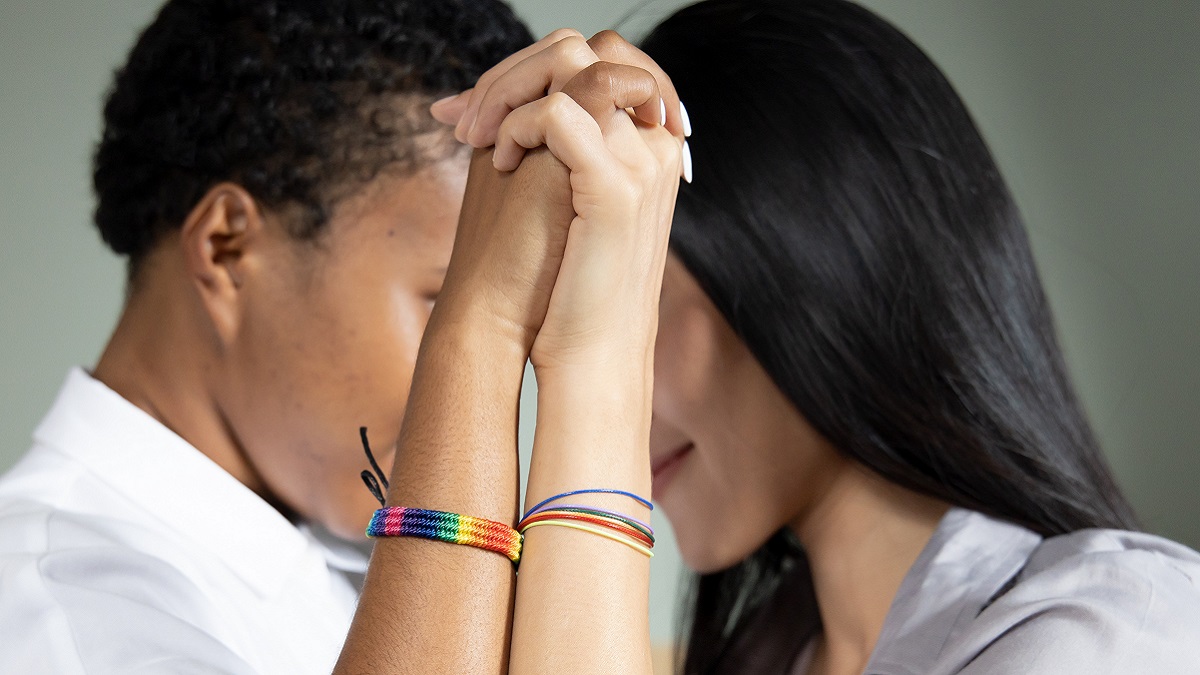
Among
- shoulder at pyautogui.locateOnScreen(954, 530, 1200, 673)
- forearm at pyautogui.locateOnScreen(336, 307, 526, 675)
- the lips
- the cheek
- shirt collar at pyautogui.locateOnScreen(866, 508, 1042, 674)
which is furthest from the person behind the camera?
the lips

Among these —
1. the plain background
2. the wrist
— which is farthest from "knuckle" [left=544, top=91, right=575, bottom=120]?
the plain background

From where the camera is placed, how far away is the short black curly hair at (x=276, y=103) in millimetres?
870

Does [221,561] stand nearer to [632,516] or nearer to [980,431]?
[632,516]

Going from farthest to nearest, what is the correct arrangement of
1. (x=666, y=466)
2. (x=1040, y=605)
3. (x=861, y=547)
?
(x=666, y=466)
(x=861, y=547)
(x=1040, y=605)

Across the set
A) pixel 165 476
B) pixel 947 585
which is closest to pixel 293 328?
pixel 165 476

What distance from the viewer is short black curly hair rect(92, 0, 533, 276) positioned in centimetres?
87

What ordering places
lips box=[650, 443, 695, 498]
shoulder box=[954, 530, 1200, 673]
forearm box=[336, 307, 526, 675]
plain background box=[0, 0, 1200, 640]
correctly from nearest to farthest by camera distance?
forearm box=[336, 307, 526, 675] → shoulder box=[954, 530, 1200, 673] → lips box=[650, 443, 695, 498] → plain background box=[0, 0, 1200, 640]

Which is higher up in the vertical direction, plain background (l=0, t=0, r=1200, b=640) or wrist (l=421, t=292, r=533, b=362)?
plain background (l=0, t=0, r=1200, b=640)

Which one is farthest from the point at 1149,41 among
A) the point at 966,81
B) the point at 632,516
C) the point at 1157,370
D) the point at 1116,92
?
the point at 632,516

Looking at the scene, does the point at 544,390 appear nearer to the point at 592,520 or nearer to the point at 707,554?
the point at 592,520

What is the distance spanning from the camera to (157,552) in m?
0.79

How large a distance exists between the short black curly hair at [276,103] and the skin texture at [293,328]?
0.07ft

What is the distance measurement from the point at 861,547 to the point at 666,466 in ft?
0.63

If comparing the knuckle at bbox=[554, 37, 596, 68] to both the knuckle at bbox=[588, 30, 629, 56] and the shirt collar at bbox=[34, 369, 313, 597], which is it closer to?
the knuckle at bbox=[588, 30, 629, 56]
